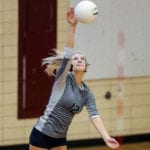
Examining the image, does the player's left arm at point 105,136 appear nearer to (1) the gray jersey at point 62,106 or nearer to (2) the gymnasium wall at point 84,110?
(1) the gray jersey at point 62,106

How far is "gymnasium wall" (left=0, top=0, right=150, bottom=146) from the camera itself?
791cm

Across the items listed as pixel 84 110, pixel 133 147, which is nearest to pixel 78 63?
pixel 84 110

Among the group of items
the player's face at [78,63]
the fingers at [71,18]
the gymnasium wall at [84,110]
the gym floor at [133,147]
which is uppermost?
the fingers at [71,18]

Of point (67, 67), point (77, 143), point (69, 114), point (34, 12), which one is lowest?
point (77, 143)

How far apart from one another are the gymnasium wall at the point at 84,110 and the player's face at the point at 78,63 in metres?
2.62

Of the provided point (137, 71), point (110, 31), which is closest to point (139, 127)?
point (137, 71)

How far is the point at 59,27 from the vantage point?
8.23 meters

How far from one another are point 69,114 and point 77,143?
10.8ft

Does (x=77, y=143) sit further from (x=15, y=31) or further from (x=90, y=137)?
(x=15, y=31)

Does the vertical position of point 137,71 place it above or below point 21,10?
below

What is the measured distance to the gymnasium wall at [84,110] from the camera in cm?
791

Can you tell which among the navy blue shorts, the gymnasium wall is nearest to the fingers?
the navy blue shorts

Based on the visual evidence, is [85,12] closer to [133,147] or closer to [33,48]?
[33,48]

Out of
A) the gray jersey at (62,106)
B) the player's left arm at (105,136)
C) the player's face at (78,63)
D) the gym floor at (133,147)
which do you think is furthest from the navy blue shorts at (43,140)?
the gym floor at (133,147)
